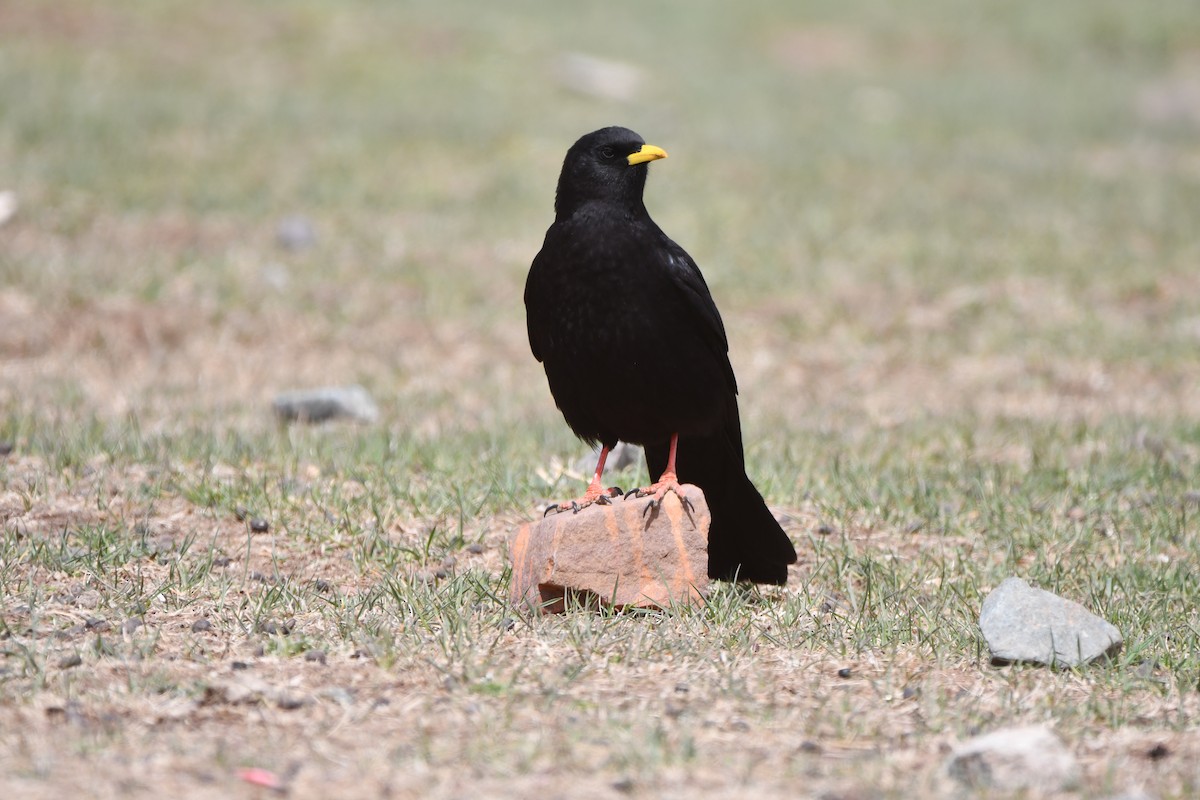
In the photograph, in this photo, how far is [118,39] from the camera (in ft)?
58.9

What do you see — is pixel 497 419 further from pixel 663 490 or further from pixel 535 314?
pixel 663 490

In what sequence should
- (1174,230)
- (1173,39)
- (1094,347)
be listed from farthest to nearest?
(1173,39) < (1174,230) < (1094,347)

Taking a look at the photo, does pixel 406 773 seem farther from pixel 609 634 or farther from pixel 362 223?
pixel 362 223

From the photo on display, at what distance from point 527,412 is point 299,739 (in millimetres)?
5140

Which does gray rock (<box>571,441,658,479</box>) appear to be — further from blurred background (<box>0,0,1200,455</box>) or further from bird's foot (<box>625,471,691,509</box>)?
bird's foot (<box>625,471,691,509</box>)

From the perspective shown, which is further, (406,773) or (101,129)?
(101,129)

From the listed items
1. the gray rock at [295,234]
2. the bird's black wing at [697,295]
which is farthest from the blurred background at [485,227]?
the bird's black wing at [697,295]

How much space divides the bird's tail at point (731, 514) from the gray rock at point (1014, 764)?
164 centimetres

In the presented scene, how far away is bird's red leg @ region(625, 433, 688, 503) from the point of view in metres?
4.88

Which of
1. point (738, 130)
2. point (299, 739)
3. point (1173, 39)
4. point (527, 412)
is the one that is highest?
A: point (1173, 39)

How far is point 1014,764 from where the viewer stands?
11.2 ft

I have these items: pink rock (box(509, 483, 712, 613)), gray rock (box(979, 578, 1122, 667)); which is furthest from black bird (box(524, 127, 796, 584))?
gray rock (box(979, 578, 1122, 667))

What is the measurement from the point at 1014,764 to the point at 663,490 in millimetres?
1801

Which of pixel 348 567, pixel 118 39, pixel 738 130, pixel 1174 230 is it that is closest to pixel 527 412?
pixel 348 567
